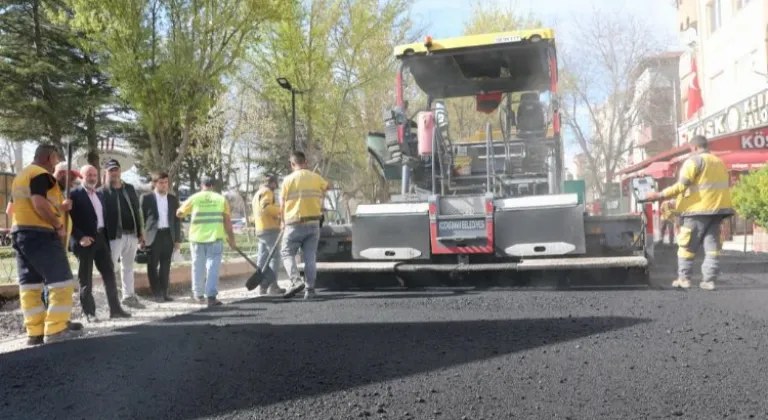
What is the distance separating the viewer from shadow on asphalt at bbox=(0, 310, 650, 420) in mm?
3725

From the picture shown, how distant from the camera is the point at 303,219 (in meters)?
8.05

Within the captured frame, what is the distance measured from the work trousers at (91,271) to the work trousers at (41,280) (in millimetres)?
1026

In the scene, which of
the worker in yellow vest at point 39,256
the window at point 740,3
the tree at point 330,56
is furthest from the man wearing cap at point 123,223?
the window at point 740,3

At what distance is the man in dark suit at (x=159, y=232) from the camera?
26.9 feet

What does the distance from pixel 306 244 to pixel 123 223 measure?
1.88 meters

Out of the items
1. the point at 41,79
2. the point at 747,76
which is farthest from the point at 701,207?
the point at 41,79

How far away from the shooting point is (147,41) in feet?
42.7

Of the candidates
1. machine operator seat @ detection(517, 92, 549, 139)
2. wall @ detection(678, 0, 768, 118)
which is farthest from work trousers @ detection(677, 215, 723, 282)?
wall @ detection(678, 0, 768, 118)

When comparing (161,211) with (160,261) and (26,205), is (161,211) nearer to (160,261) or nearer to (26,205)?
(160,261)

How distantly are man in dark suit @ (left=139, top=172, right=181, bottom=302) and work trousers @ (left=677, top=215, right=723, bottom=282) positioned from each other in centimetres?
550

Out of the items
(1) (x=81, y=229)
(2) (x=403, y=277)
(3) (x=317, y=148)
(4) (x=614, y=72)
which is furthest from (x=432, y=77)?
(4) (x=614, y=72)

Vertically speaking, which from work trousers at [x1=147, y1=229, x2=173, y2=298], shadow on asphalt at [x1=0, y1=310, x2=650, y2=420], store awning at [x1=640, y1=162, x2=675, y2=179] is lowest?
shadow on asphalt at [x1=0, y1=310, x2=650, y2=420]

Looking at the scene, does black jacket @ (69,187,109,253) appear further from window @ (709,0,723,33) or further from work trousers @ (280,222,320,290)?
window @ (709,0,723,33)

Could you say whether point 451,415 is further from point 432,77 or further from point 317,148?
point 317,148
